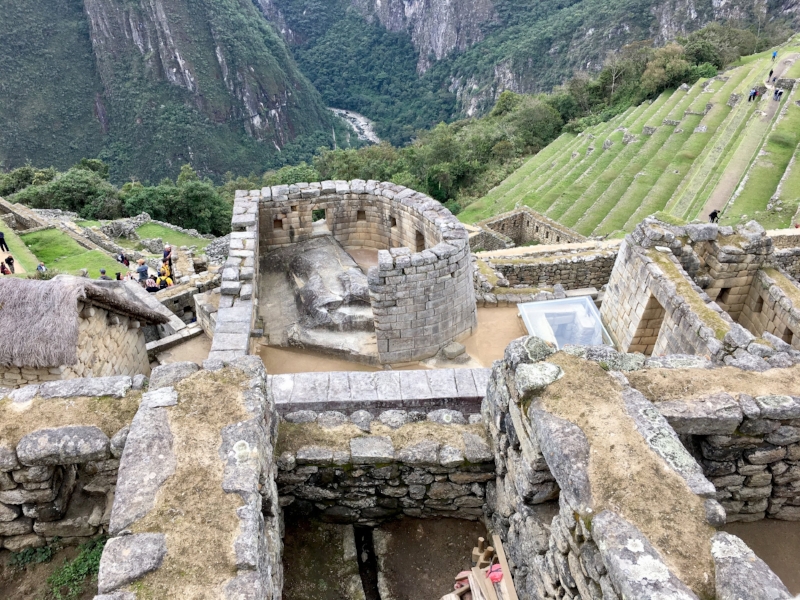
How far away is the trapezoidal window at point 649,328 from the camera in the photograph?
8.57 m

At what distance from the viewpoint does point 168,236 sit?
29016 mm

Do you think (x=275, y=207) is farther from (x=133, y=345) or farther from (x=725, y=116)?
(x=725, y=116)

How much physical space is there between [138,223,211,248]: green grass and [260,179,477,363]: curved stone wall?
17.5 m

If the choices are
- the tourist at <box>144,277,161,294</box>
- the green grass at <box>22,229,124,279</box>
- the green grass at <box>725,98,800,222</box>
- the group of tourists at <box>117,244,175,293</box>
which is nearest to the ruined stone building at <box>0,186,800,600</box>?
the tourist at <box>144,277,161,294</box>

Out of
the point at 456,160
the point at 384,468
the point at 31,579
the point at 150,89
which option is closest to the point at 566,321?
the point at 384,468

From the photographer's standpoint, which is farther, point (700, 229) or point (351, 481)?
point (700, 229)

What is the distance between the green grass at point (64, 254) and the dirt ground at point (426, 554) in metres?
17.3

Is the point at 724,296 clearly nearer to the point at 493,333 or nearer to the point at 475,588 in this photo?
the point at 493,333

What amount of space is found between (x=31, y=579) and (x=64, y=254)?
66.2ft

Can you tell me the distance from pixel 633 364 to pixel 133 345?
8.15 m

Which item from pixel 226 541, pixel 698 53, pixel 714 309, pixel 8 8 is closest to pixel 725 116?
pixel 698 53

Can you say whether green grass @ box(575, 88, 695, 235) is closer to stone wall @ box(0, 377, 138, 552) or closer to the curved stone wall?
the curved stone wall

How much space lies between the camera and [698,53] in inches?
1829

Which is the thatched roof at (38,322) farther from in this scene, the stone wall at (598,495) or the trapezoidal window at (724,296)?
the trapezoidal window at (724,296)
